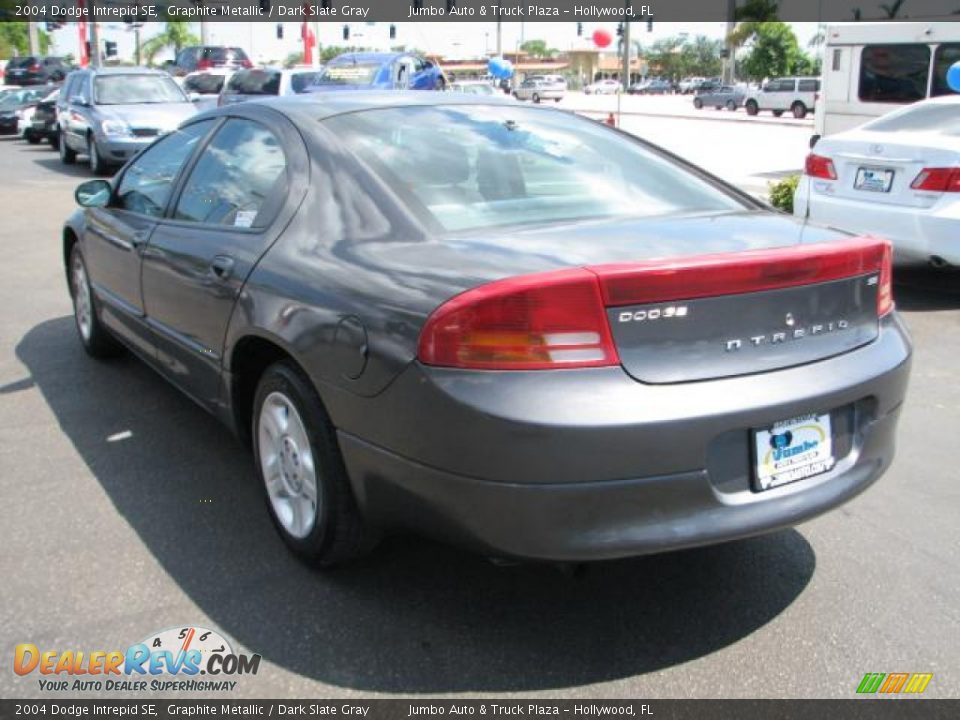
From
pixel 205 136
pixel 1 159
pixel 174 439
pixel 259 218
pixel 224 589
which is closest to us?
pixel 224 589

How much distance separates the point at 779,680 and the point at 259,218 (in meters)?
2.27

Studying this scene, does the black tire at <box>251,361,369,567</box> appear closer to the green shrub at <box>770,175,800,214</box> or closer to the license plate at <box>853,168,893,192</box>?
the license plate at <box>853,168,893,192</box>

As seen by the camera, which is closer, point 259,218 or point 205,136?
point 259,218

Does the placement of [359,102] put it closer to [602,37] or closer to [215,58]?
[602,37]

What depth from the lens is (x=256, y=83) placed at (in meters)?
18.8

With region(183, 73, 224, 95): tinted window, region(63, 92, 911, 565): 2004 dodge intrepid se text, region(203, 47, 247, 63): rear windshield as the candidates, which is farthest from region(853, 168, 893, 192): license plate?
region(203, 47, 247, 63): rear windshield

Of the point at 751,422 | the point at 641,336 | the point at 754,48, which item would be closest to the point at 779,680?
the point at 751,422

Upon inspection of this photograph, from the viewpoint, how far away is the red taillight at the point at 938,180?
6672 millimetres

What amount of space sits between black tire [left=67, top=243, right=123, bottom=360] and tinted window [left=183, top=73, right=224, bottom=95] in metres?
19.5

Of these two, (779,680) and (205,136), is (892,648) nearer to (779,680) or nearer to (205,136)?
(779,680)

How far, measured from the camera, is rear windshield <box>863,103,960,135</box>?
725cm

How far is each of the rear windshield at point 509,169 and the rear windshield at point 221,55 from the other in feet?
107

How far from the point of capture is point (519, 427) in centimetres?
233

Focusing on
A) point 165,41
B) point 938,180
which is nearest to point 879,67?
point 938,180
